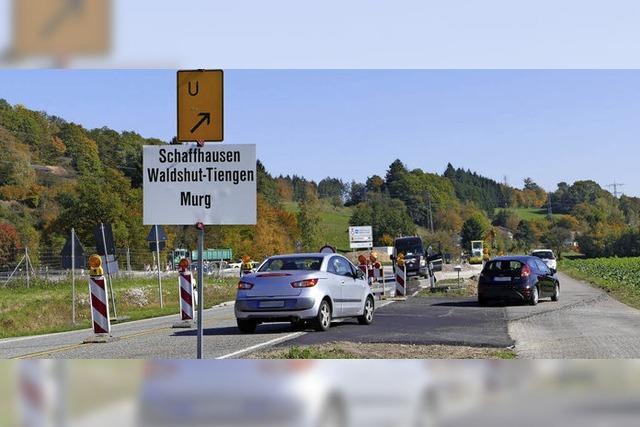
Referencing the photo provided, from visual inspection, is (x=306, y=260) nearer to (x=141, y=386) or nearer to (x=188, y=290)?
(x=188, y=290)

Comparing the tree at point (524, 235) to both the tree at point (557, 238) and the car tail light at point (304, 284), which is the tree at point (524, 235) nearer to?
the tree at point (557, 238)

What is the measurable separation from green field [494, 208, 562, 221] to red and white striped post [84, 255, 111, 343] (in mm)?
82250

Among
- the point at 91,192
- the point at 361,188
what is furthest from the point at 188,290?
the point at 361,188

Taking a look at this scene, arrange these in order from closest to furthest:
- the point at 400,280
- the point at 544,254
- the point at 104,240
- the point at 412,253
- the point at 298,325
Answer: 1. the point at 298,325
2. the point at 104,240
3. the point at 400,280
4. the point at 412,253
5. the point at 544,254

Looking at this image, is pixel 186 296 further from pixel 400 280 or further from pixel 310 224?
pixel 310 224

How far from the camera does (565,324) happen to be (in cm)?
1941

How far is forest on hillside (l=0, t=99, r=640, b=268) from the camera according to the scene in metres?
62.0

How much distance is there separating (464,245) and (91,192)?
170 feet

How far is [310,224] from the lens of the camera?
7094cm

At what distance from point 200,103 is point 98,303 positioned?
36.1ft

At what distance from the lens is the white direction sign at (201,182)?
774 centimetres

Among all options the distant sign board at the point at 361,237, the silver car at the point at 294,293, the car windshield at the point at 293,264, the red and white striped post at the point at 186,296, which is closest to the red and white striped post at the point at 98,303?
the silver car at the point at 294,293

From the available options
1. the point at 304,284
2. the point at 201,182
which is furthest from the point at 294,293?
the point at 201,182
